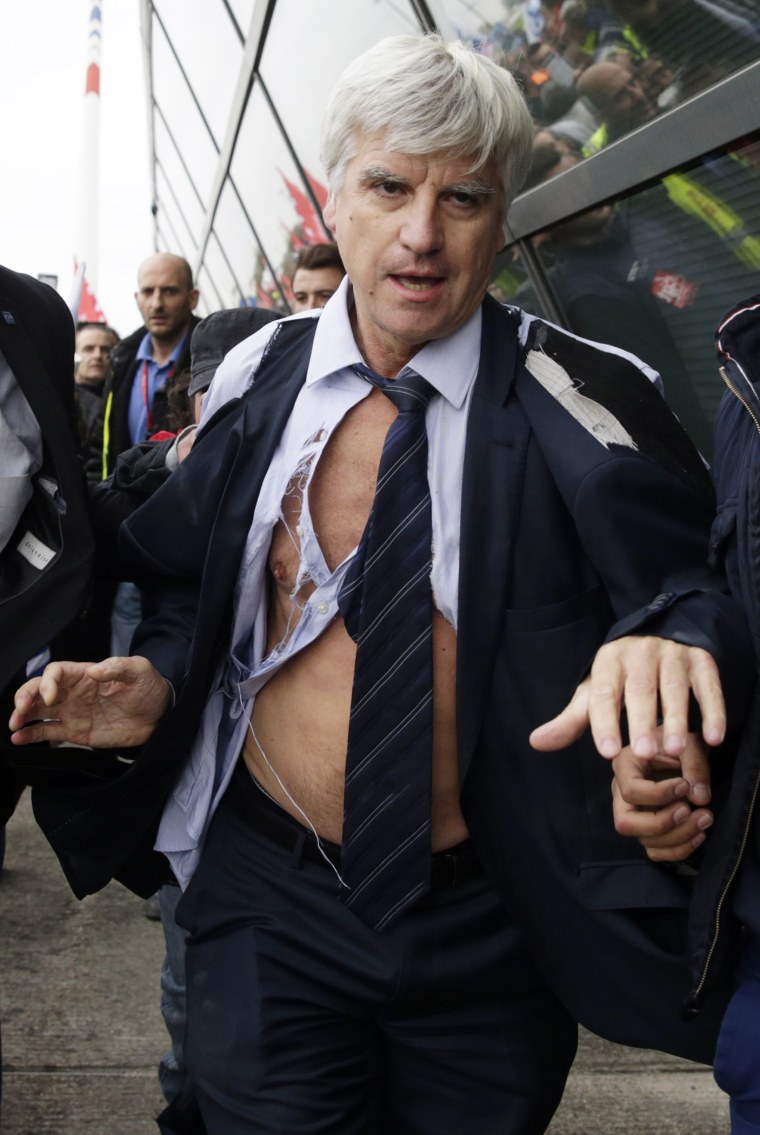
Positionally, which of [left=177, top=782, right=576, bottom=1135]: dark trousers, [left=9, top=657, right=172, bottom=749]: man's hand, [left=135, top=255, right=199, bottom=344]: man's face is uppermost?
[left=9, top=657, right=172, bottom=749]: man's hand

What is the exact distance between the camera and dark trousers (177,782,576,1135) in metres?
2.04

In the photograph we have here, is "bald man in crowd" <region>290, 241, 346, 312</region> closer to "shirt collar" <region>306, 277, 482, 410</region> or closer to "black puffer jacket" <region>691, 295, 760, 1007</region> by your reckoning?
"shirt collar" <region>306, 277, 482, 410</region>

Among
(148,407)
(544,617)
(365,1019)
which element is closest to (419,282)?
(544,617)

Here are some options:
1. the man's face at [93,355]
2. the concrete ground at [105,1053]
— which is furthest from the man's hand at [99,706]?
the man's face at [93,355]

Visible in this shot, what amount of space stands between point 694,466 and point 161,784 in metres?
1.06

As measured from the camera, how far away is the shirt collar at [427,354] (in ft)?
6.75

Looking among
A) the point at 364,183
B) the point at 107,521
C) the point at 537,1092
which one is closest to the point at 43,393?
the point at 107,521

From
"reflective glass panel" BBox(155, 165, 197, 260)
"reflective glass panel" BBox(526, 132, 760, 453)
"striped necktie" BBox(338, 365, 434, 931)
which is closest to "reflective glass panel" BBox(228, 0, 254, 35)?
"reflective glass panel" BBox(526, 132, 760, 453)

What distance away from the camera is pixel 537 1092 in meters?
2.12

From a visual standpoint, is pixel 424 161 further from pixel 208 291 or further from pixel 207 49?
pixel 208 291

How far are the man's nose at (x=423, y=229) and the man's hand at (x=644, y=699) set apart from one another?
72 cm

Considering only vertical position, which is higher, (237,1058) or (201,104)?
(201,104)

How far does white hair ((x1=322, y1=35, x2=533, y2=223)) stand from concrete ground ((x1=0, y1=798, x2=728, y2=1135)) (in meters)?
2.34

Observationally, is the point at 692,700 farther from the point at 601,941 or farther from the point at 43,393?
the point at 43,393
